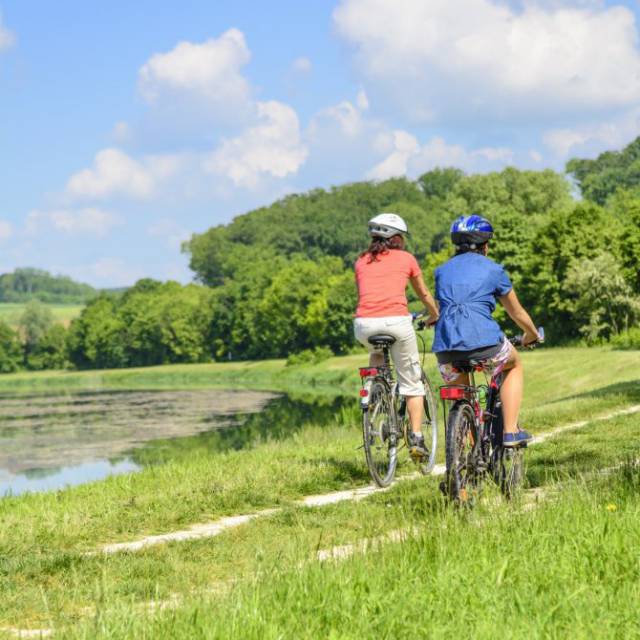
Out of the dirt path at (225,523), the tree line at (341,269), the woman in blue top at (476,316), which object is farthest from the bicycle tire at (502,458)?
the tree line at (341,269)

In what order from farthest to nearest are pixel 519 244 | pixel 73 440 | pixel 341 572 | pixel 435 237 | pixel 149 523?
1. pixel 435 237
2. pixel 519 244
3. pixel 73 440
4. pixel 149 523
5. pixel 341 572

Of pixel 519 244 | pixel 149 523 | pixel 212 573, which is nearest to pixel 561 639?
pixel 212 573

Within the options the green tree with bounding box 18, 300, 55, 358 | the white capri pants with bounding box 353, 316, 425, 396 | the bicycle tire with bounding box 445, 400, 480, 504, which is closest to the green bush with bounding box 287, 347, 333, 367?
the green tree with bounding box 18, 300, 55, 358

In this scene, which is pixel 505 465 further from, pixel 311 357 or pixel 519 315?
pixel 311 357

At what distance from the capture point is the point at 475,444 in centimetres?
680

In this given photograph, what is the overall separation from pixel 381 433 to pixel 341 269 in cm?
9208

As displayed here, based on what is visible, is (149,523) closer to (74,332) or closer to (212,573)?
(212,573)

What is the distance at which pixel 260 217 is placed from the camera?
144 metres

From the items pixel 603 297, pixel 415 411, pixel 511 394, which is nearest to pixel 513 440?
pixel 511 394

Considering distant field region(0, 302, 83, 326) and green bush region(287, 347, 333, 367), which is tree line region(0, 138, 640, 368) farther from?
distant field region(0, 302, 83, 326)

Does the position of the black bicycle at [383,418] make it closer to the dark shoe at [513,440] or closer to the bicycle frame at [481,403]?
the bicycle frame at [481,403]

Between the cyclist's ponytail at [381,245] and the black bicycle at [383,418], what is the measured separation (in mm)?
744

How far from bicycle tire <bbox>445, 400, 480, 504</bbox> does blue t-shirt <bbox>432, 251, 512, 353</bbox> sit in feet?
1.52

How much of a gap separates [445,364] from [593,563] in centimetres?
258
